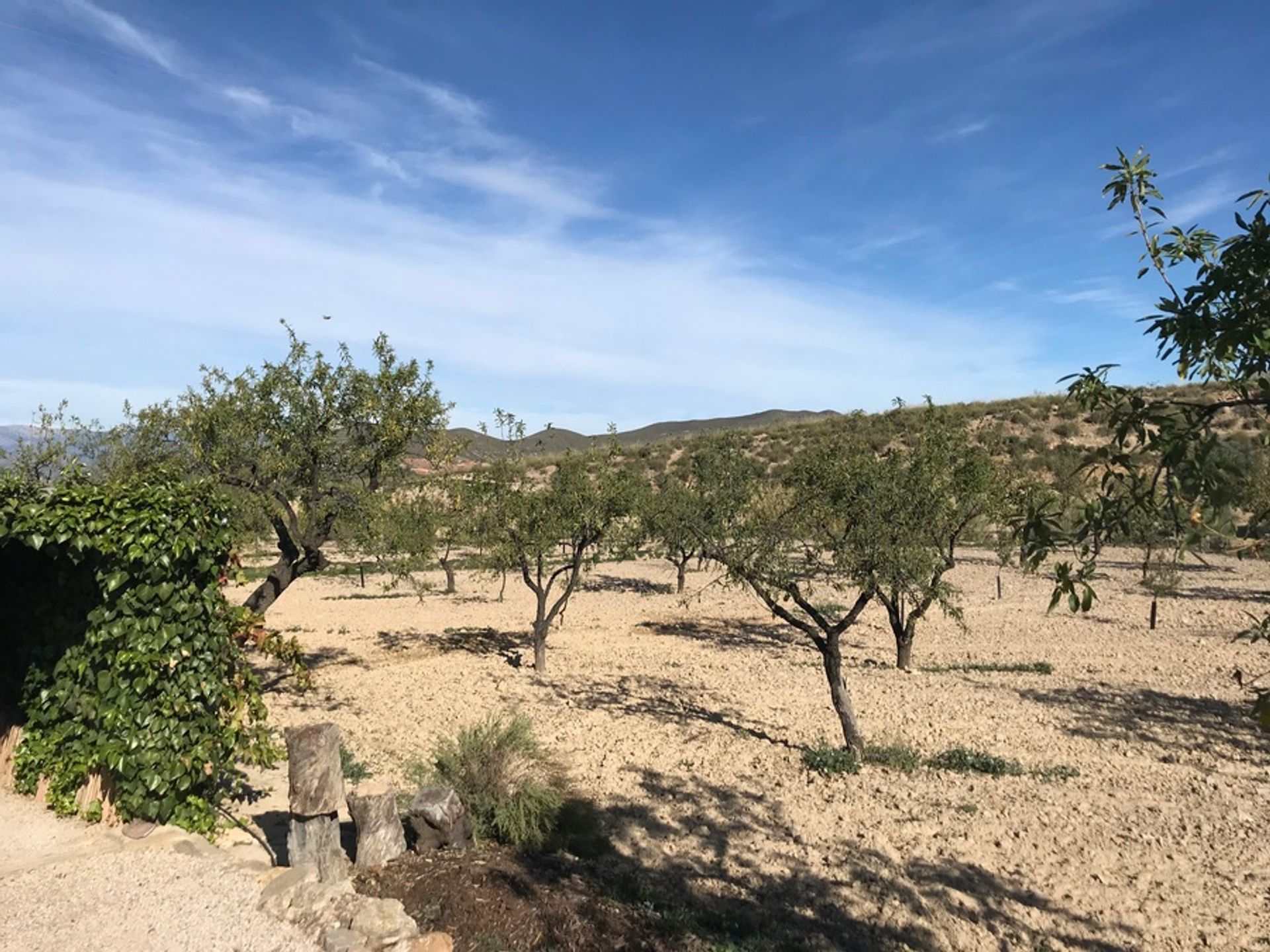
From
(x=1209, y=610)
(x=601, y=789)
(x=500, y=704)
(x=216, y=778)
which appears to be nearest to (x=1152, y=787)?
(x=601, y=789)

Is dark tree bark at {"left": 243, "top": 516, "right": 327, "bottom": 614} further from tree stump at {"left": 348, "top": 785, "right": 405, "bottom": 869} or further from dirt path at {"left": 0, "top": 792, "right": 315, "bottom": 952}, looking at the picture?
tree stump at {"left": 348, "top": 785, "right": 405, "bottom": 869}

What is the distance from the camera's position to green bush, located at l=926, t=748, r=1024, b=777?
10594 millimetres

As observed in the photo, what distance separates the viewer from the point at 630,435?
102m

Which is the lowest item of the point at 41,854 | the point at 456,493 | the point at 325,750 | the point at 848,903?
the point at 848,903

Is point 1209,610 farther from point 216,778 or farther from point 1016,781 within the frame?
point 216,778

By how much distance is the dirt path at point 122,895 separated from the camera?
19.3 ft

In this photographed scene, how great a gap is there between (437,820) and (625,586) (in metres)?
24.0

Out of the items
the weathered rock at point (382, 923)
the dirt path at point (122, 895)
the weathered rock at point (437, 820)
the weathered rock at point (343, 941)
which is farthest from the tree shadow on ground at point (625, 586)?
the weathered rock at point (343, 941)

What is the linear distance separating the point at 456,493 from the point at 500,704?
461 cm

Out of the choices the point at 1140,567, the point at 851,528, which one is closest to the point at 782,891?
the point at 851,528

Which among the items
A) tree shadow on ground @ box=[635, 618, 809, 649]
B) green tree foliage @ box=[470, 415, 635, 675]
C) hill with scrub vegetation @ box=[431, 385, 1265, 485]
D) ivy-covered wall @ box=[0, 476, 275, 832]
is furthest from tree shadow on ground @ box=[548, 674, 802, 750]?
hill with scrub vegetation @ box=[431, 385, 1265, 485]

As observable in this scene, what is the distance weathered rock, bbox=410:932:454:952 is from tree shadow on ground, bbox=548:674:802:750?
669cm

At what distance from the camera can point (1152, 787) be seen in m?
10.1

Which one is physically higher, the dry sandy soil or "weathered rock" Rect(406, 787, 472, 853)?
"weathered rock" Rect(406, 787, 472, 853)
